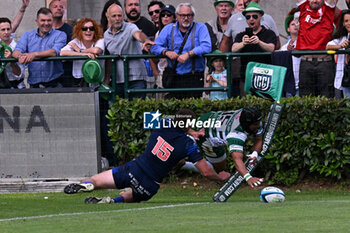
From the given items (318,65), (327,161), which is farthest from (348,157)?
(318,65)

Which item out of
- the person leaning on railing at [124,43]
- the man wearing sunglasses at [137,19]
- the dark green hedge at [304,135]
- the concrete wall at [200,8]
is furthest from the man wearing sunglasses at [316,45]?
the concrete wall at [200,8]

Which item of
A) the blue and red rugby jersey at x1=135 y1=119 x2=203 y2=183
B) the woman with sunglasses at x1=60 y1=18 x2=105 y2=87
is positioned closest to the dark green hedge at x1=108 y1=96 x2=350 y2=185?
the woman with sunglasses at x1=60 y1=18 x2=105 y2=87

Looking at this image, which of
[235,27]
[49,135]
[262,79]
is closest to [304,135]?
[262,79]

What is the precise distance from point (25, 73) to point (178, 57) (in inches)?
132

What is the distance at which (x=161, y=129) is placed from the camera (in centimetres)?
1237

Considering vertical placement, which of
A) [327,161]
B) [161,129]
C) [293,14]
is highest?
[293,14]

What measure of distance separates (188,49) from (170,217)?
594 centimetres

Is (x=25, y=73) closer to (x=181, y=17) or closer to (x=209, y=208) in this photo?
(x=181, y=17)

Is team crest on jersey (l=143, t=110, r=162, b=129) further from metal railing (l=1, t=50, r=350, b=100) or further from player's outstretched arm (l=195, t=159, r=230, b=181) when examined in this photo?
player's outstretched arm (l=195, t=159, r=230, b=181)

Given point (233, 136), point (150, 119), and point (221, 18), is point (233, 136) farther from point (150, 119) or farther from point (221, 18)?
point (221, 18)

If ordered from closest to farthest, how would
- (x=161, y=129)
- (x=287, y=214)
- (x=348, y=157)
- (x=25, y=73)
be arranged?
(x=287, y=214), (x=161, y=129), (x=348, y=157), (x=25, y=73)

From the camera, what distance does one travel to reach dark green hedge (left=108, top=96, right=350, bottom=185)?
14.4 meters

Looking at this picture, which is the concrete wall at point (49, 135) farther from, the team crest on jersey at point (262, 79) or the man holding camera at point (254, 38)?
A: the team crest on jersey at point (262, 79)

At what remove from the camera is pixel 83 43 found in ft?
51.3
